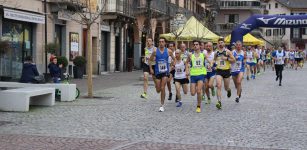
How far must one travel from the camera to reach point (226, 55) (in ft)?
48.9

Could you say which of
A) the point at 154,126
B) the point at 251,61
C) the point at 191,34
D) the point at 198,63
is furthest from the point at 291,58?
the point at 154,126

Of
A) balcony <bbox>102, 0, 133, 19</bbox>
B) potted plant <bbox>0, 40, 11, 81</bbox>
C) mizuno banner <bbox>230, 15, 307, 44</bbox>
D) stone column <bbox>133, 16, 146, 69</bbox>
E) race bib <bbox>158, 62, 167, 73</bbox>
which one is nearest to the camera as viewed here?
race bib <bbox>158, 62, 167, 73</bbox>

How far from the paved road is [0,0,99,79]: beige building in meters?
7.57

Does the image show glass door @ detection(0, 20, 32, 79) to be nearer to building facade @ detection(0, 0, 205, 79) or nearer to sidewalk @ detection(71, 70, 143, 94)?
building facade @ detection(0, 0, 205, 79)

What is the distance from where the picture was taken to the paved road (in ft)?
29.7

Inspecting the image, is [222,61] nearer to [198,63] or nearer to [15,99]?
[198,63]

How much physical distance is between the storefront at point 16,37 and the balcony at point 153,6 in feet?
50.2

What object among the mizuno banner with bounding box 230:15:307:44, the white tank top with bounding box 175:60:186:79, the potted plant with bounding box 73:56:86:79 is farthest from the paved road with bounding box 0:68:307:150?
the potted plant with bounding box 73:56:86:79

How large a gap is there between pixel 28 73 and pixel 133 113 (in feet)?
16.6

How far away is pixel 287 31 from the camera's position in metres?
99.6

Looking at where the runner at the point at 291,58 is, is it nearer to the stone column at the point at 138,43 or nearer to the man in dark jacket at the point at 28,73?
the stone column at the point at 138,43

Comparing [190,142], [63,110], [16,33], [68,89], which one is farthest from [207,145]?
[16,33]

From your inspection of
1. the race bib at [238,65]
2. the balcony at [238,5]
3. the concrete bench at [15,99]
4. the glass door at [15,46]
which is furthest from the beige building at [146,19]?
the balcony at [238,5]

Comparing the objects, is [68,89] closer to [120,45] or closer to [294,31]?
[120,45]
